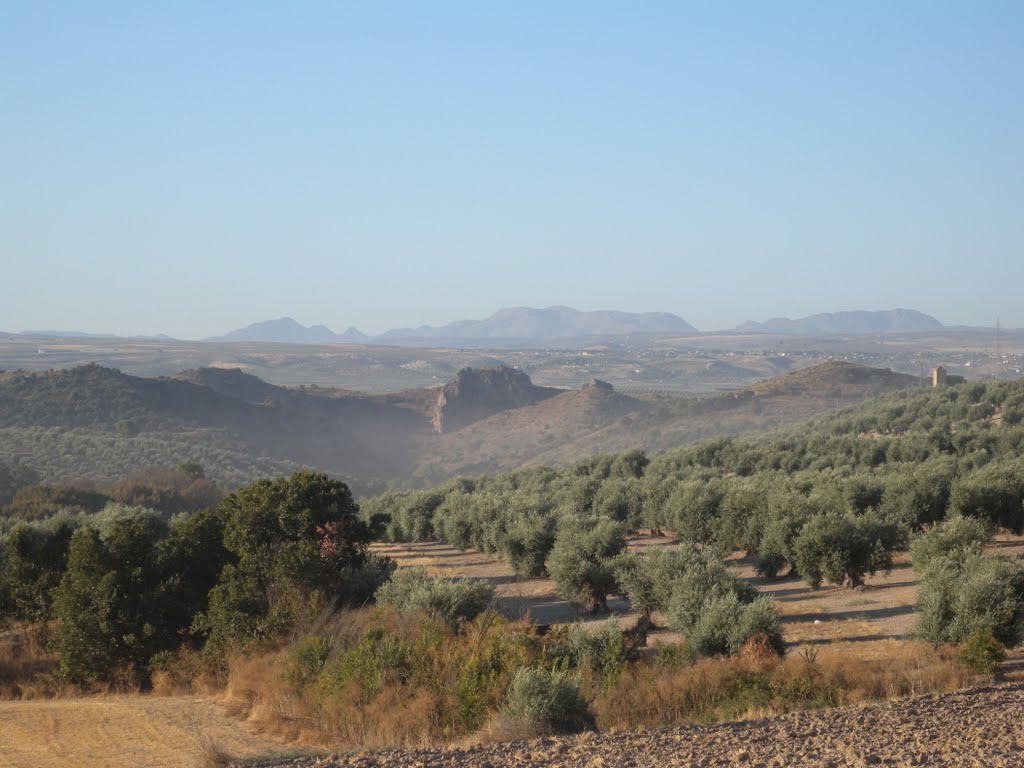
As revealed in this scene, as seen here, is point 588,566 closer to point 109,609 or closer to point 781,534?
point 781,534

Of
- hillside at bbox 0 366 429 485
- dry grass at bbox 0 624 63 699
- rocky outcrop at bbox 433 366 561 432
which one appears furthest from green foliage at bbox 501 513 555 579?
rocky outcrop at bbox 433 366 561 432

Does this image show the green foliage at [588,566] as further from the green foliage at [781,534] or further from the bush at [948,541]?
the bush at [948,541]

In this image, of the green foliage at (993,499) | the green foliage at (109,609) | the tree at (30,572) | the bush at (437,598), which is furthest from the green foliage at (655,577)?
the tree at (30,572)

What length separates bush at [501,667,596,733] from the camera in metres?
11.7

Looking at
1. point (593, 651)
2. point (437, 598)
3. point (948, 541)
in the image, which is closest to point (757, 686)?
point (593, 651)

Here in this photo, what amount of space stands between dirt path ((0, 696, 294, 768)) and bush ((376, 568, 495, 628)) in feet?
10.9

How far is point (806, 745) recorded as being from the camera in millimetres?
10078

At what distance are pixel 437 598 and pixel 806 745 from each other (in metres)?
8.26

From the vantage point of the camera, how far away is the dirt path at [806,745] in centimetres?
955

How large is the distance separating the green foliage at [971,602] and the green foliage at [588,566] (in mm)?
6983

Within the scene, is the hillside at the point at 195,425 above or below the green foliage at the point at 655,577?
below

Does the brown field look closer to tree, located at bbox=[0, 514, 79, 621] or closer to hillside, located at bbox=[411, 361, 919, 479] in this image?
tree, located at bbox=[0, 514, 79, 621]

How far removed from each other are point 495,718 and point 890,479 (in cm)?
2010

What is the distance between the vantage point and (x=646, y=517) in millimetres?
32281
